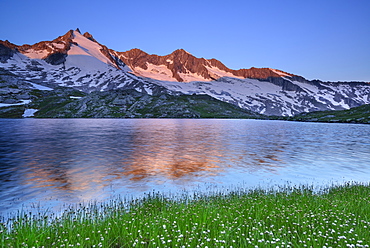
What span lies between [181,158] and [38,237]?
30.7 m

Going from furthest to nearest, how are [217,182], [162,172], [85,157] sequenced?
1. [85,157]
2. [162,172]
3. [217,182]

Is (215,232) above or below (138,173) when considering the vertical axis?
above

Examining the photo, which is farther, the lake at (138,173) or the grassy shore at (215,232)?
the lake at (138,173)

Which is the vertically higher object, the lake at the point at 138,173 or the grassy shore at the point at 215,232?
the grassy shore at the point at 215,232

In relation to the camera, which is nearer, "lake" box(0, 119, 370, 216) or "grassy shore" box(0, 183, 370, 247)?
"grassy shore" box(0, 183, 370, 247)

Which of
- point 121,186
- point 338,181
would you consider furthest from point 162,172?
point 338,181

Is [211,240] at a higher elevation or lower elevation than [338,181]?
higher

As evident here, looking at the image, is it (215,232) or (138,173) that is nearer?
(215,232)

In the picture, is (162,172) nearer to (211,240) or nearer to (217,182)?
A: (217,182)

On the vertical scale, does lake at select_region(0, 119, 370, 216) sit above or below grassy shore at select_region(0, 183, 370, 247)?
below

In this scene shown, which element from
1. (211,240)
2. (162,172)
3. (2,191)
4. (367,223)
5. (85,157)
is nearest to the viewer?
(211,240)

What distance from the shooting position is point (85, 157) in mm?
38781

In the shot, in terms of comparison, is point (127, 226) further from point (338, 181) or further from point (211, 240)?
point (338, 181)

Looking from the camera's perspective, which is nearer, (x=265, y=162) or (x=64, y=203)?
(x=64, y=203)
